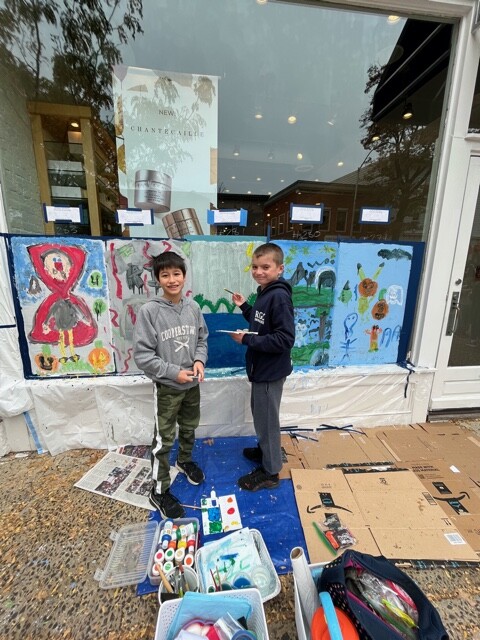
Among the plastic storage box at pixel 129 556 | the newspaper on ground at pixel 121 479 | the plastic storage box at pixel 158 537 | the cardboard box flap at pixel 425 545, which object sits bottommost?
the plastic storage box at pixel 129 556

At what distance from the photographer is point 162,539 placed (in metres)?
1.77

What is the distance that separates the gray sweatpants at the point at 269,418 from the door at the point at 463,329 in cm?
194

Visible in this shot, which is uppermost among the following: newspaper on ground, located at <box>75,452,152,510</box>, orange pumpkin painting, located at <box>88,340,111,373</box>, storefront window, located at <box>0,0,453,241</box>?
storefront window, located at <box>0,0,453,241</box>

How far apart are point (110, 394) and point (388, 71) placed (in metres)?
4.12

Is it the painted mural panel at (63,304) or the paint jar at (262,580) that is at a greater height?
the painted mural panel at (63,304)

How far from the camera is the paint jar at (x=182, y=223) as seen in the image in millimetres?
2738

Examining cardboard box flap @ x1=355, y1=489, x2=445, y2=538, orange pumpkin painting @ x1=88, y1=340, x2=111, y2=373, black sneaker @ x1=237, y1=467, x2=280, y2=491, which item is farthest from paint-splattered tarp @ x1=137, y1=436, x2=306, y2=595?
orange pumpkin painting @ x1=88, y1=340, x2=111, y2=373

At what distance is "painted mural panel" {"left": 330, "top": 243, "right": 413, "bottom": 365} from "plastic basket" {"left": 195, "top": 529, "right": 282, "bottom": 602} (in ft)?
A: 5.56

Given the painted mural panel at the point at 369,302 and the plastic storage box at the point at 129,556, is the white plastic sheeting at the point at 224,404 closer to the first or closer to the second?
the painted mural panel at the point at 369,302

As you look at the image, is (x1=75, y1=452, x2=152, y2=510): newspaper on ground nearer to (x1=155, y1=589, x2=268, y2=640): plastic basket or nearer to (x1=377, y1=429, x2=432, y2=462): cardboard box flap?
(x1=155, y1=589, x2=268, y2=640): plastic basket

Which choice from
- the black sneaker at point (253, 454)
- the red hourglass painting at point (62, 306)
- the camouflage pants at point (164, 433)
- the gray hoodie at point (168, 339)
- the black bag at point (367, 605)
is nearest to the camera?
the black bag at point (367, 605)

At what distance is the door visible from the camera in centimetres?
284

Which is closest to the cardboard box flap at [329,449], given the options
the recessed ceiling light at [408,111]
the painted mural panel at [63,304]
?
the painted mural panel at [63,304]

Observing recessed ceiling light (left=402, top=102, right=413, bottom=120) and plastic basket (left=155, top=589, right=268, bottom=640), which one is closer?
plastic basket (left=155, top=589, right=268, bottom=640)
